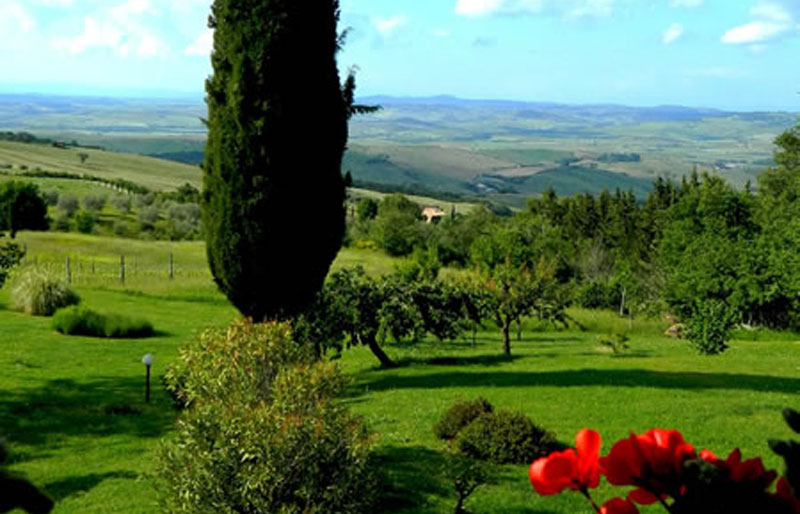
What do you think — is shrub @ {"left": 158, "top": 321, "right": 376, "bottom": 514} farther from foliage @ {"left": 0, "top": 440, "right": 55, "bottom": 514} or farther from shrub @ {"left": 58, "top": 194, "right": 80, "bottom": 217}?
shrub @ {"left": 58, "top": 194, "right": 80, "bottom": 217}

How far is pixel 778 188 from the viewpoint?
63.4m

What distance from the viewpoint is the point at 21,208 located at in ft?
230

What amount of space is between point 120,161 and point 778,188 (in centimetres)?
14039

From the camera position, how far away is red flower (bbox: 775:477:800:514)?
174cm

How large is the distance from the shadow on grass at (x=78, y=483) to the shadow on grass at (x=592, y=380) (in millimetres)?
7852

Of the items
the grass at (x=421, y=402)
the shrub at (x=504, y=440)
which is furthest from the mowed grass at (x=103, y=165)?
the shrub at (x=504, y=440)

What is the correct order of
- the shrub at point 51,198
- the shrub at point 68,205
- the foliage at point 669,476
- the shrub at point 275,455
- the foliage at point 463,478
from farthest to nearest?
the shrub at point 51,198 → the shrub at point 68,205 → the foliage at point 463,478 → the shrub at point 275,455 → the foliage at point 669,476

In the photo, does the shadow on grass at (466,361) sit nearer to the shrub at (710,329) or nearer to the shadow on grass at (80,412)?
the shrub at (710,329)

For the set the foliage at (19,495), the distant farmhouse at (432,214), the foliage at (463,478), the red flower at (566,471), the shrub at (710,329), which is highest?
the red flower at (566,471)

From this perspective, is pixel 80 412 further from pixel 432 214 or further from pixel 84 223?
pixel 432 214

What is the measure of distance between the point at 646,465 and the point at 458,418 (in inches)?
525

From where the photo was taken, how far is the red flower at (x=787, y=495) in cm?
174

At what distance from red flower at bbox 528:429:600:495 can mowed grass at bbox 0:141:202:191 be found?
429 ft

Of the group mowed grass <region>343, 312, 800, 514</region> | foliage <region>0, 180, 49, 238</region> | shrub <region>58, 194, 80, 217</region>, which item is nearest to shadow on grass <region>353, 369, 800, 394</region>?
mowed grass <region>343, 312, 800, 514</region>
